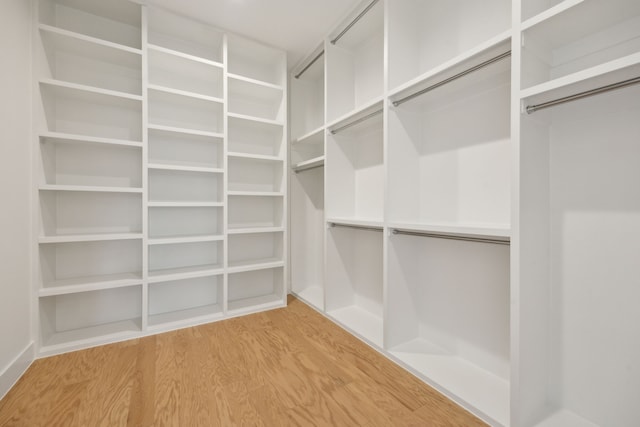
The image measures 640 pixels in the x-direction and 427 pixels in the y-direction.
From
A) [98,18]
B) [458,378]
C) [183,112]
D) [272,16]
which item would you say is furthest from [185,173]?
[458,378]

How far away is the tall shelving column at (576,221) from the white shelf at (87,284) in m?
2.38

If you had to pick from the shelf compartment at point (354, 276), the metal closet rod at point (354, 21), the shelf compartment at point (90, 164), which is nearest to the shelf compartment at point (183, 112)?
the shelf compartment at point (90, 164)

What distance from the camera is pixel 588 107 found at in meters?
1.13

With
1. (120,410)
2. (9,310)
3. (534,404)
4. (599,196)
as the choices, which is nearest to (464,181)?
(599,196)

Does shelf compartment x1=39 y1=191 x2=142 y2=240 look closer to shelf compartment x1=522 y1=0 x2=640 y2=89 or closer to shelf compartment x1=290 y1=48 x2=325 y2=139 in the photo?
shelf compartment x1=290 y1=48 x2=325 y2=139

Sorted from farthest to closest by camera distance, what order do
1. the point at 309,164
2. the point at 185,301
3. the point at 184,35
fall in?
the point at 309,164, the point at 185,301, the point at 184,35

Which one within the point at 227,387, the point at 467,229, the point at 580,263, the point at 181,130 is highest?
the point at 181,130

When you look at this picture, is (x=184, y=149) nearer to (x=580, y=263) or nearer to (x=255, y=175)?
(x=255, y=175)

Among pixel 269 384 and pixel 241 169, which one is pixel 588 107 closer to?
pixel 269 384

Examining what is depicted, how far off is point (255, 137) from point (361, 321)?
1.99 meters

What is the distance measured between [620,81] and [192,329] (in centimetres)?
275

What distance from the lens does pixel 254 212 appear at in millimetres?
2729

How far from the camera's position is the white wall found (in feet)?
4.59

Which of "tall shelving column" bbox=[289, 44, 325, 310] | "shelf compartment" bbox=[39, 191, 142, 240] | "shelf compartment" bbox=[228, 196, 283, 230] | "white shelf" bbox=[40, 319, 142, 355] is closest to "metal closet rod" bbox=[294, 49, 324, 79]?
"tall shelving column" bbox=[289, 44, 325, 310]
